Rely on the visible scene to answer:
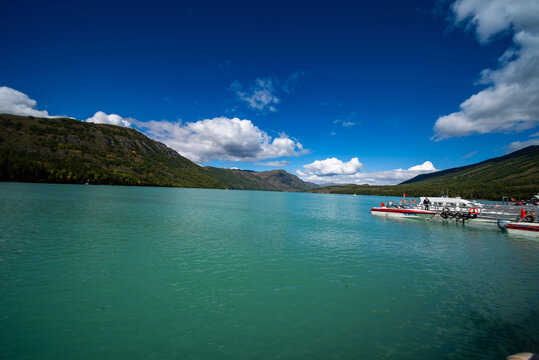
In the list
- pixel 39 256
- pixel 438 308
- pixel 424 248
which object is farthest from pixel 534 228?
pixel 39 256

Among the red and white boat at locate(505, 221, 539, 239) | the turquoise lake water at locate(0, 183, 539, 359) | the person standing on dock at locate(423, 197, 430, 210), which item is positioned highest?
the person standing on dock at locate(423, 197, 430, 210)

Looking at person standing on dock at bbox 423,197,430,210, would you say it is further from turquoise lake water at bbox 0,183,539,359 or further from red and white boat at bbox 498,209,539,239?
turquoise lake water at bbox 0,183,539,359

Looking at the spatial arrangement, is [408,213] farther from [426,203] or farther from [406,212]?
[426,203]

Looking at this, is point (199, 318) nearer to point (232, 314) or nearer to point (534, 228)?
point (232, 314)

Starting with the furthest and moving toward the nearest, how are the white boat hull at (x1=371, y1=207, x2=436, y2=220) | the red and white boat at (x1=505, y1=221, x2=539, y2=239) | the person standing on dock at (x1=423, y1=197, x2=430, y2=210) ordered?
the person standing on dock at (x1=423, y1=197, x2=430, y2=210), the white boat hull at (x1=371, y1=207, x2=436, y2=220), the red and white boat at (x1=505, y1=221, x2=539, y2=239)

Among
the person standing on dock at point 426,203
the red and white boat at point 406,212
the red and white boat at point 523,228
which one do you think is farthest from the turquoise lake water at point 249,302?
the person standing on dock at point 426,203

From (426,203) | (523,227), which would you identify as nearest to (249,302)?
(523,227)

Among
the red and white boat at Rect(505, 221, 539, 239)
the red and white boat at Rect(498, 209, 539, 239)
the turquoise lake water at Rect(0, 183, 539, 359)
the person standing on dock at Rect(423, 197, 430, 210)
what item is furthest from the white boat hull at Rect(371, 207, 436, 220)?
the turquoise lake water at Rect(0, 183, 539, 359)

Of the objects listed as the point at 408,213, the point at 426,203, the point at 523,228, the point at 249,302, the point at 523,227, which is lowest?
the point at 249,302

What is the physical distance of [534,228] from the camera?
1521 inches

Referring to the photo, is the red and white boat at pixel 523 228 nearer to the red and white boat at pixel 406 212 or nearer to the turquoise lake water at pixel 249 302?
the red and white boat at pixel 406 212

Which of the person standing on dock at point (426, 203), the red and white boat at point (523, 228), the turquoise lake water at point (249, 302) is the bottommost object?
the turquoise lake water at point (249, 302)

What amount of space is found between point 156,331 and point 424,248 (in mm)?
29267

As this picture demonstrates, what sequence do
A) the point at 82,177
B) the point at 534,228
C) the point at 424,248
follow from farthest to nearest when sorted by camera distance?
the point at 82,177, the point at 534,228, the point at 424,248
